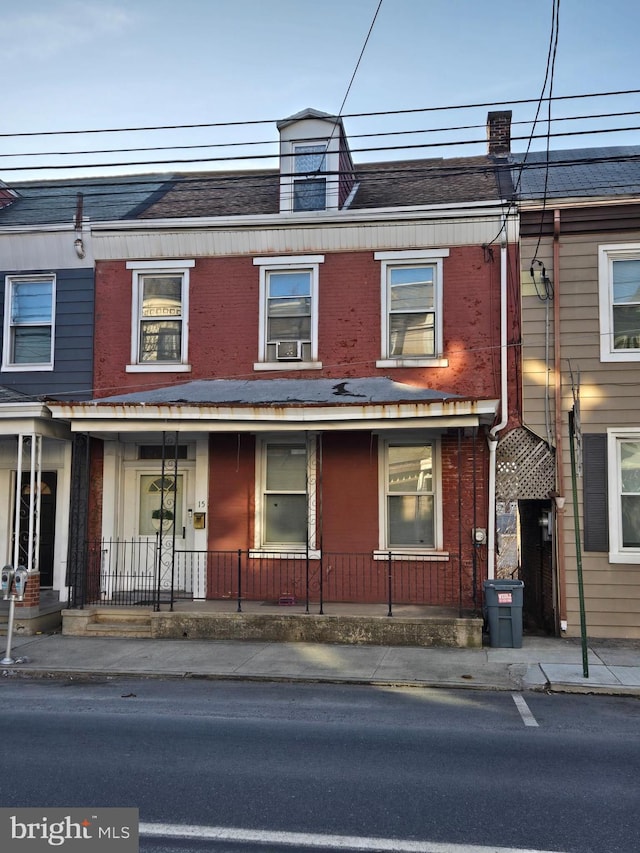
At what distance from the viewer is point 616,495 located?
1176 centimetres

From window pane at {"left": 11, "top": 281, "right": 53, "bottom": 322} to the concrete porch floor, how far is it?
5524 millimetres

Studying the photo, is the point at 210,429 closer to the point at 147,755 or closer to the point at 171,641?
the point at 171,641

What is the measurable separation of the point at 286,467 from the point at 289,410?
2088 millimetres

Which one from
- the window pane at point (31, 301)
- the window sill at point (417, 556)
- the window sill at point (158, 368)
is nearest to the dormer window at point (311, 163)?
the window sill at point (158, 368)

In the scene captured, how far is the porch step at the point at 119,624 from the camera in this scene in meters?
11.7

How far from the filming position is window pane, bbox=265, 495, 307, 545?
13102 millimetres

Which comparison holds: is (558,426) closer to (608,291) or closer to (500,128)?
(608,291)

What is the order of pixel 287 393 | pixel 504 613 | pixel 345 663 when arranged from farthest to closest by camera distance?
pixel 287 393
pixel 504 613
pixel 345 663

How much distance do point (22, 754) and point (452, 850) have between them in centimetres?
370

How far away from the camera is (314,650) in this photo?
1058cm

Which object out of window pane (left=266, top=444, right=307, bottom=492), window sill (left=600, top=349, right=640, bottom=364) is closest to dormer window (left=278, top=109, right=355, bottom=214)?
window pane (left=266, top=444, right=307, bottom=492)

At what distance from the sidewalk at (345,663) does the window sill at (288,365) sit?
15.4ft

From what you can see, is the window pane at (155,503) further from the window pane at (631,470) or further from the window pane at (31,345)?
the window pane at (631,470)

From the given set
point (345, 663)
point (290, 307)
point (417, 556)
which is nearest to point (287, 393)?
point (290, 307)
